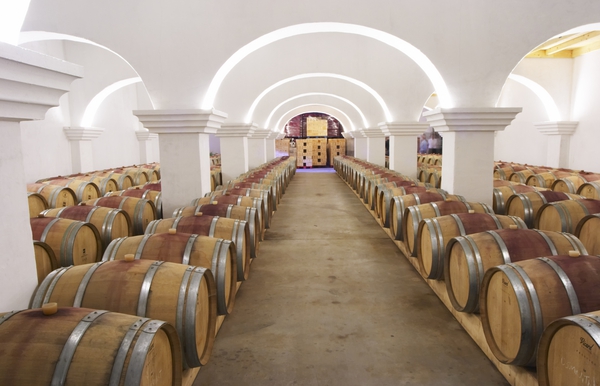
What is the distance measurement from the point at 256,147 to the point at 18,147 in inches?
616

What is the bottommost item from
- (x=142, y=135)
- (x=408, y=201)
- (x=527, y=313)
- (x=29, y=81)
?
(x=527, y=313)

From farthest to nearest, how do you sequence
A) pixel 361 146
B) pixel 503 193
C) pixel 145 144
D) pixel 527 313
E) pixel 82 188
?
pixel 361 146
pixel 145 144
pixel 82 188
pixel 503 193
pixel 527 313

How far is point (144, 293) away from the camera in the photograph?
8.59ft

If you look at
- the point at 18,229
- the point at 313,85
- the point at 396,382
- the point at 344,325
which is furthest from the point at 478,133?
the point at 313,85

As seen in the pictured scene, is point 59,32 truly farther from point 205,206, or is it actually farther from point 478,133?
point 478,133

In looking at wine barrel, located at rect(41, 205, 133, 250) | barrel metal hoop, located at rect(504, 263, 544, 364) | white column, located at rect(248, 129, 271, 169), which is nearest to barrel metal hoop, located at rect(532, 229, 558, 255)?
barrel metal hoop, located at rect(504, 263, 544, 364)

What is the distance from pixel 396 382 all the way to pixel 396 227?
11.8 feet

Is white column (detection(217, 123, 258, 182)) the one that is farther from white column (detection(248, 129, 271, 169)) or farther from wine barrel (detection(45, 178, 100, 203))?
white column (detection(248, 129, 271, 169))

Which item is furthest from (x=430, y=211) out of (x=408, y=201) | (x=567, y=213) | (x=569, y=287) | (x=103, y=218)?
(x=103, y=218)

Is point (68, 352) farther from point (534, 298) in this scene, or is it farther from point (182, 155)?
point (182, 155)

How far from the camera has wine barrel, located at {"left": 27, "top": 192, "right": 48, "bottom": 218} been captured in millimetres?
6352

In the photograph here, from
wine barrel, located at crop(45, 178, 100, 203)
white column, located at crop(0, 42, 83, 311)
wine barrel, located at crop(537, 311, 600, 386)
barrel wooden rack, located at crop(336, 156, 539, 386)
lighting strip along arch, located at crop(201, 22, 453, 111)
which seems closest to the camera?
wine barrel, located at crop(537, 311, 600, 386)

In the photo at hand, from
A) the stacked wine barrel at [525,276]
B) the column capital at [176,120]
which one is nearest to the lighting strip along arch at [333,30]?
the column capital at [176,120]

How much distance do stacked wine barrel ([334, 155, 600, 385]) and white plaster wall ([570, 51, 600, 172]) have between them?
7398mm
